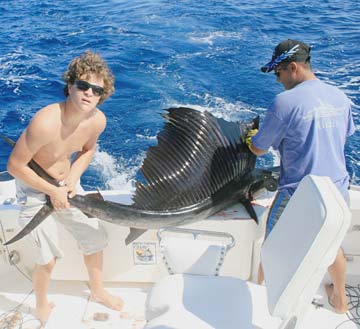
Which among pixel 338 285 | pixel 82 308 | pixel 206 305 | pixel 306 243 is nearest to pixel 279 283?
pixel 306 243

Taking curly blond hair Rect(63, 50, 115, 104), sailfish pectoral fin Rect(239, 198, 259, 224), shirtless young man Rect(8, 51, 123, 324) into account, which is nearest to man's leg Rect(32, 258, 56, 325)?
shirtless young man Rect(8, 51, 123, 324)

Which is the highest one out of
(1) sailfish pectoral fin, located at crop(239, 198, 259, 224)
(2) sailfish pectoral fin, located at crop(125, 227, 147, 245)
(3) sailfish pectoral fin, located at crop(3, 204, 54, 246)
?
(3) sailfish pectoral fin, located at crop(3, 204, 54, 246)

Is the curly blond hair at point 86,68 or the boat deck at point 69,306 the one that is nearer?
the curly blond hair at point 86,68

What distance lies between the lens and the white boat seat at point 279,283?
1.31m

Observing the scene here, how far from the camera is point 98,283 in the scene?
2.49 metres

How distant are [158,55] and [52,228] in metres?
6.48

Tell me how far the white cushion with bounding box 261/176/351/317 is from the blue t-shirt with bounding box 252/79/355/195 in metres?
0.47

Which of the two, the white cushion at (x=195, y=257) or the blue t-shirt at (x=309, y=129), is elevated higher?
the blue t-shirt at (x=309, y=129)

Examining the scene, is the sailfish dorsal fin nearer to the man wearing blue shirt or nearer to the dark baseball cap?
the man wearing blue shirt

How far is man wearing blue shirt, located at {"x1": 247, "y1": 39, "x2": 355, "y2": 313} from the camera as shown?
194 cm

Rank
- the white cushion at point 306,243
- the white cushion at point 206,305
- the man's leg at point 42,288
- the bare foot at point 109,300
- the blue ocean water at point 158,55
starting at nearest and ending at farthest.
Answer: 1. the white cushion at point 306,243
2. the white cushion at point 206,305
3. the man's leg at point 42,288
4. the bare foot at point 109,300
5. the blue ocean water at point 158,55

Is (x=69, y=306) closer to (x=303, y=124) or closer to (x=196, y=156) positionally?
(x=196, y=156)

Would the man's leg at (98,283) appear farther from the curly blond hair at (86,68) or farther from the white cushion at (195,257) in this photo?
the curly blond hair at (86,68)

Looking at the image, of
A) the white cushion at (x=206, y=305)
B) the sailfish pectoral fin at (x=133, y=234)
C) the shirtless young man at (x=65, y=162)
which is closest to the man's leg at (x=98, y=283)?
the shirtless young man at (x=65, y=162)
